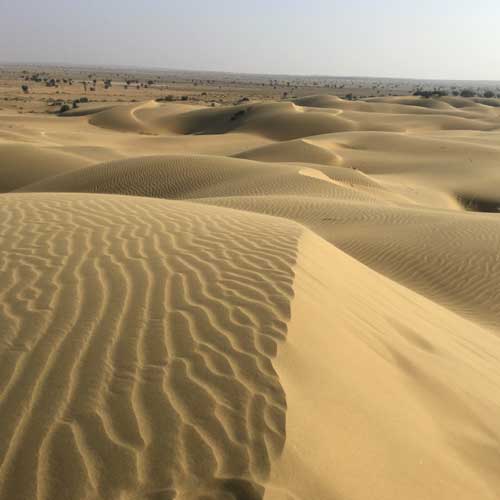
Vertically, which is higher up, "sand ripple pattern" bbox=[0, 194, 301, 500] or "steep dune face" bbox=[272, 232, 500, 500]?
"sand ripple pattern" bbox=[0, 194, 301, 500]

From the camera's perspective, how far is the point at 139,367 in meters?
3.14

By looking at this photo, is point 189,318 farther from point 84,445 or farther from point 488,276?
point 488,276

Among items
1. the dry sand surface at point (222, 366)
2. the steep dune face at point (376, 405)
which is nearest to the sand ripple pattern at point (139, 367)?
A: the dry sand surface at point (222, 366)

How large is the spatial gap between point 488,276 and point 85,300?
297 inches

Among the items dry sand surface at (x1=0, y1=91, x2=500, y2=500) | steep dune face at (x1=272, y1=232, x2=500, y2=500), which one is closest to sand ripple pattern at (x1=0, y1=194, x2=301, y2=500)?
dry sand surface at (x1=0, y1=91, x2=500, y2=500)

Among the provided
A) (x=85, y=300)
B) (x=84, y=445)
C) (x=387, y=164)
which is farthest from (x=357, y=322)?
(x=387, y=164)

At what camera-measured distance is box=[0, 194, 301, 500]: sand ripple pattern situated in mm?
2459

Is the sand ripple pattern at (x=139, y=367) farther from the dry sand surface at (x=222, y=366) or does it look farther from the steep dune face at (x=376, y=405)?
the steep dune face at (x=376, y=405)

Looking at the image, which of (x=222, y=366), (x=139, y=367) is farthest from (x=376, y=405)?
(x=139, y=367)

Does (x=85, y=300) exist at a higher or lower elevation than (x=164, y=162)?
higher

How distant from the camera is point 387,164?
27406 mm

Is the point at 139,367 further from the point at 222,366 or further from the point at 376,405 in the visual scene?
the point at 376,405

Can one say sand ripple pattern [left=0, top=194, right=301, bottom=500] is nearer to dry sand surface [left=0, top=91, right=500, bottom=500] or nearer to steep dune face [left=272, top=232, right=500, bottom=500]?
dry sand surface [left=0, top=91, right=500, bottom=500]

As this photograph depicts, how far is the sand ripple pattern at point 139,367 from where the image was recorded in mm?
2459
